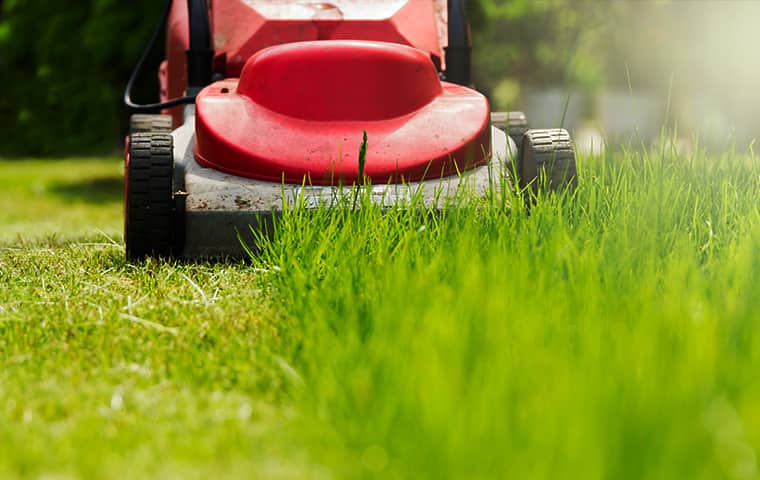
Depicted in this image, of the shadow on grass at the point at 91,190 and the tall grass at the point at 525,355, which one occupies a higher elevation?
the tall grass at the point at 525,355

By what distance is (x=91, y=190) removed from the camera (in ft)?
25.5

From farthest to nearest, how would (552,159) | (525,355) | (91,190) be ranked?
(91,190) < (552,159) < (525,355)

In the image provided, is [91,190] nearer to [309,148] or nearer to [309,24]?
[309,24]

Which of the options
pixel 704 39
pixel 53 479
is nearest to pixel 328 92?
pixel 53 479

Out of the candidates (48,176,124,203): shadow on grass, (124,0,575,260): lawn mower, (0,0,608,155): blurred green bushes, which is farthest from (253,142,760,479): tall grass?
(0,0,608,155): blurred green bushes

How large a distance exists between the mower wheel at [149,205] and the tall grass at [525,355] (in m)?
0.73

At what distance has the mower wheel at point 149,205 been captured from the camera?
10.0ft

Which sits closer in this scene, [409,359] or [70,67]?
[409,359]

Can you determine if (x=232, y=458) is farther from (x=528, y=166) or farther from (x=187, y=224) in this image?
(x=528, y=166)

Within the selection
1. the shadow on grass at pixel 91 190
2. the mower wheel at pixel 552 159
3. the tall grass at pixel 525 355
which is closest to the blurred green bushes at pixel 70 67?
the shadow on grass at pixel 91 190

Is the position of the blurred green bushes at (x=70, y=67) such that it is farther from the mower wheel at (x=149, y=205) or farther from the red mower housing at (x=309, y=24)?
the mower wheel at (x=149, y=205)

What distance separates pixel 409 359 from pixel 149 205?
5.78 ft

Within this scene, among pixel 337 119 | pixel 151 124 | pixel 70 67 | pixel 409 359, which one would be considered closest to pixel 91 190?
pixel 70 67

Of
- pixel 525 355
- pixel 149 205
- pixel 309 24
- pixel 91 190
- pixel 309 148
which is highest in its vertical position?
pixel 309 24
